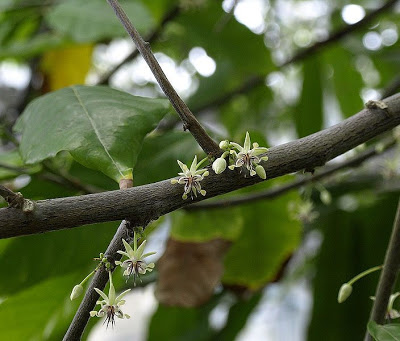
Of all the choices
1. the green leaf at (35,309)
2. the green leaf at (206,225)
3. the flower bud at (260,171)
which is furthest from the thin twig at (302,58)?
the flower bud at (260,171)

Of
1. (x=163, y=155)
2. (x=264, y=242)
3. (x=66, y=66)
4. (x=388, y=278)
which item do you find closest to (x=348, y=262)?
(x=264, y=242)

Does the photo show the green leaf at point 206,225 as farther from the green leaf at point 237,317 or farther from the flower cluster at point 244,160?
the flower cluster at point 244,160

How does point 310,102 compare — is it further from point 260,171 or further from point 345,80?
point 260,171

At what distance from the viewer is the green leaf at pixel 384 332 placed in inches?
13.5

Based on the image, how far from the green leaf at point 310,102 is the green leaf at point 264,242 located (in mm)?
237

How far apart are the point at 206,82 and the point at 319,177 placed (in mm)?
493

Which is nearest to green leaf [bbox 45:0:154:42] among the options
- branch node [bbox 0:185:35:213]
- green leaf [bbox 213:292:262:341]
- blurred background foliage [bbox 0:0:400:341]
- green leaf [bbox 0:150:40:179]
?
blurred background foliage [bbox 0:0:400:341]

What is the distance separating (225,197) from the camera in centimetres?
67

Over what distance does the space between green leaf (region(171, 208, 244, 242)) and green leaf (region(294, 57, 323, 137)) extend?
1.02 feet

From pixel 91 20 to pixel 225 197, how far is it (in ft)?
1.02

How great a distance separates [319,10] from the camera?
1.83 meters

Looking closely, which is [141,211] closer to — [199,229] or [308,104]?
[199,229]

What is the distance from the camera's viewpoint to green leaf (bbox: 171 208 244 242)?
2.26 feet

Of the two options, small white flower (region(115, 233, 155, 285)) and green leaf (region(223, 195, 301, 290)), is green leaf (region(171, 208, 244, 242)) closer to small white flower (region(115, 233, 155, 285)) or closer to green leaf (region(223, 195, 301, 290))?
green leaf (region(223, 195, 301, 290))
